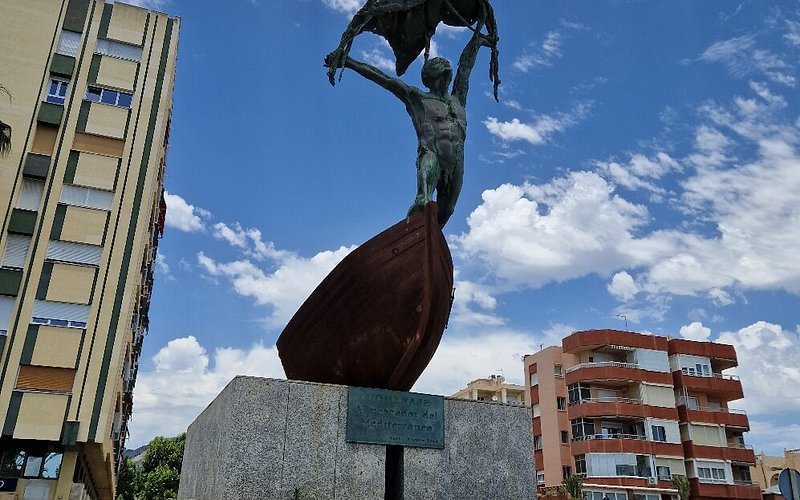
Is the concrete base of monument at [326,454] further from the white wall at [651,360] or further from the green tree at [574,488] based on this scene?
the white wall at [651,360]

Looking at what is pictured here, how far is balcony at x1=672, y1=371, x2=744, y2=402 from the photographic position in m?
38.0

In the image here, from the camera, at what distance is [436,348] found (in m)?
7.85

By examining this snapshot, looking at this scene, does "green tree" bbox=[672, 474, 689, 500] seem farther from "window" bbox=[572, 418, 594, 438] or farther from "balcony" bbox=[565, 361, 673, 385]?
"balcony" bbox=[565, 361, 673, 385]

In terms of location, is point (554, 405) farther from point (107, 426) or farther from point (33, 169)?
point (33, 169)

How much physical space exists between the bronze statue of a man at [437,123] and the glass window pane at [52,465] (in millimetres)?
17081

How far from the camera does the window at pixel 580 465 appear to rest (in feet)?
116

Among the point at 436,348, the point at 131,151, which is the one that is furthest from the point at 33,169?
the point at 436,348

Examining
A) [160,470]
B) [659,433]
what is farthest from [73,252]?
[659,433]

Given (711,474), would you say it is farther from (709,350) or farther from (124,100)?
(124,100)

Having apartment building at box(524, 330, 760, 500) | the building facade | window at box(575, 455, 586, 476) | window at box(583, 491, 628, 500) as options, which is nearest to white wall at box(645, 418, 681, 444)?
apartment building at box(524, 330, 760, 500)

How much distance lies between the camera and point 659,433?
118ft

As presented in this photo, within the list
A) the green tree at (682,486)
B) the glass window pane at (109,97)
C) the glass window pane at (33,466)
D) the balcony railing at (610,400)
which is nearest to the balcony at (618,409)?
the balcony railing at (610,400)

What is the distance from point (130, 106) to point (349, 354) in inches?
785

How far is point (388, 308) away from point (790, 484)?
4.50 metres
